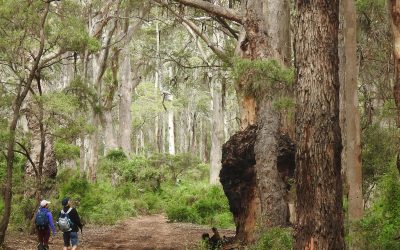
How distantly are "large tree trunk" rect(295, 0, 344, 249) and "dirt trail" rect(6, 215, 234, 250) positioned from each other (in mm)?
6387

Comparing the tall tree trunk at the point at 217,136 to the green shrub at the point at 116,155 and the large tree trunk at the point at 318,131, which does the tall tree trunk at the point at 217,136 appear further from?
the large tree trunk at the point at 318,131

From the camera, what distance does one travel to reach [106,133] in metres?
30.2

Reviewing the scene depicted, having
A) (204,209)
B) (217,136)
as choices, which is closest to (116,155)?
(217,136)

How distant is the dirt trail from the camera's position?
47.5 feet

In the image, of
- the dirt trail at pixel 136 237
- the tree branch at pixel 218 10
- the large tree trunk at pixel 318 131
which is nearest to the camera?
the large tree trunk at pixel 318 131

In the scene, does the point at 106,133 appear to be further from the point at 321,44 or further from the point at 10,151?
the point at 321,44

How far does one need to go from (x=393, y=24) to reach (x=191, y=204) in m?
16.5

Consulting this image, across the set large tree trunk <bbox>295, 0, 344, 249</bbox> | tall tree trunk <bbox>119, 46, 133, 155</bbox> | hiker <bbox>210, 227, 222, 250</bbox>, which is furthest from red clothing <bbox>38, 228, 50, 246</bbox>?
tall tree trunk <bbox>119, 46, 133, 155</bbox>

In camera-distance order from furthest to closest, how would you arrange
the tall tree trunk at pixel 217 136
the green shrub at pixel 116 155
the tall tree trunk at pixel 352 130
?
the tall tree trunk at pixel 217 136, the green shrub at pixel 116 155, the tall tree trunk at pixel 352 130

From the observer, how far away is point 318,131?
704cm

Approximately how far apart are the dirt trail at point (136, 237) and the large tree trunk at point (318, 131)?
639 cm

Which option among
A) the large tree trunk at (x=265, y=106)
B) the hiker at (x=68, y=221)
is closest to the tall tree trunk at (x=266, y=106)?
the large tree trunk at (x=265, y=106)

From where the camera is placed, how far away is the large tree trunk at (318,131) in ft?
22.8

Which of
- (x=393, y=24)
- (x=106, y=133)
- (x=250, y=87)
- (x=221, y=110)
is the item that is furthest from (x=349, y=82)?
(x=106, y=133)
